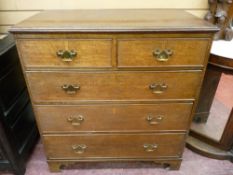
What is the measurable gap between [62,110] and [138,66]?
49cm

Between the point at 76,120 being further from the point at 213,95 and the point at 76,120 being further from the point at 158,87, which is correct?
the point at 213,95

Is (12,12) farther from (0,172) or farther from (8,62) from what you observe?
(0,172)

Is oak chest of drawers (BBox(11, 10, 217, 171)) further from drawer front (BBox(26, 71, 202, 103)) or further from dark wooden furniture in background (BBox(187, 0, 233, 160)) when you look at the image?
dark wooden furniture in background (BBox(187, 0, 233, 160))

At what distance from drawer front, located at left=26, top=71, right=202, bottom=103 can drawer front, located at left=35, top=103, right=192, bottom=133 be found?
63 mm

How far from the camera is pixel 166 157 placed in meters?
1.36

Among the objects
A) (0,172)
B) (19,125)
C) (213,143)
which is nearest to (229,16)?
(213,143)

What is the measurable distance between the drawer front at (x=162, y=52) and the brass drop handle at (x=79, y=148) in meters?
0.62

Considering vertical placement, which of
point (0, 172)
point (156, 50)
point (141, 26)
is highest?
point (141, 26)

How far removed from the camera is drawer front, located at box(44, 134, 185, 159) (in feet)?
Result: 4.10

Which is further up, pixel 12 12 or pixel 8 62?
pixel 12 12

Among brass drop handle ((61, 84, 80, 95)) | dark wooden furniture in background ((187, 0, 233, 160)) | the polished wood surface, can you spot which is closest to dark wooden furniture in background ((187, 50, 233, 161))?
dark wooden furniture in background ((187, 0, 233, 160))

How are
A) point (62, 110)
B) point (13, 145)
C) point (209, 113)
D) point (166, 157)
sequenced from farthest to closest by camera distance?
point (209, 113) < point (166, 157) < point (13, 145) < point (62, 110)

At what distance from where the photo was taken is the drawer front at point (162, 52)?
3.00 feet

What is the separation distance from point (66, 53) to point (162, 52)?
1.46ft
